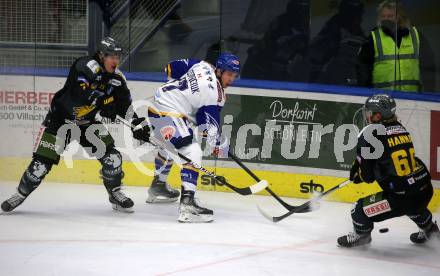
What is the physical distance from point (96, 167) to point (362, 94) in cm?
226

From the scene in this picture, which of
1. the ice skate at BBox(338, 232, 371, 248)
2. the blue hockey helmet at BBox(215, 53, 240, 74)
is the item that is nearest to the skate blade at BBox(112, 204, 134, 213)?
the blue hockey helmet at BBox(215, 53, 240, 74)

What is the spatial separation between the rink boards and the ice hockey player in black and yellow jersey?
141 centimetres

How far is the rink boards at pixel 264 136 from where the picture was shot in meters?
6.30

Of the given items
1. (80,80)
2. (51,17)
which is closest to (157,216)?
(80,80)

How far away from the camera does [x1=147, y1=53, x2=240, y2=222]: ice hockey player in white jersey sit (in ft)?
18.5

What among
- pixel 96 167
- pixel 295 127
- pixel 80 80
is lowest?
pixel 96 167

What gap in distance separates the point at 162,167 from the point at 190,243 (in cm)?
142

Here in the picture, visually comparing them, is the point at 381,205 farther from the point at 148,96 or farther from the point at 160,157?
the point at 148,96

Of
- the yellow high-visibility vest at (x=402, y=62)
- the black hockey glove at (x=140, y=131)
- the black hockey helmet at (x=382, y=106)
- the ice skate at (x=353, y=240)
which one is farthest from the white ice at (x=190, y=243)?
the yellow high-visibility vest at (x=402, y=62)

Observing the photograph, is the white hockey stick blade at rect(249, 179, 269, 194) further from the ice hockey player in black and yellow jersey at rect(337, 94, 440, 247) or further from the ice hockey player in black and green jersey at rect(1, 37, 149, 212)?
the ice hockey player in black and yellow jersey at rect(337, 94, 440, 247)

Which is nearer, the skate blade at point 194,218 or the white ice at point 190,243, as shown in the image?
the white ice at point 190,243

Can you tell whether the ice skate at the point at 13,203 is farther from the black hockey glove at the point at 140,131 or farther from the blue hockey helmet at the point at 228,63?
the blue hockey helmet at the point at 228,63

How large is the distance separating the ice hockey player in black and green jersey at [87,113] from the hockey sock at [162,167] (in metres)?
0.48

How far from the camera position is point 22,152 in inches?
287
